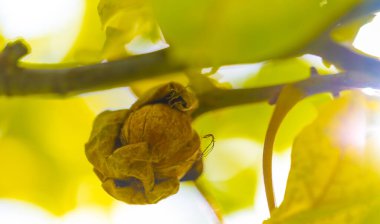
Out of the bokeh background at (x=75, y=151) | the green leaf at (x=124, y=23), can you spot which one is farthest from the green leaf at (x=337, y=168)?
the green leaf at (x=124, y=23)

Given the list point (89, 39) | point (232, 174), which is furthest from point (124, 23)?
point (232, 174)

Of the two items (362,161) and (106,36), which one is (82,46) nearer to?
(106,36)

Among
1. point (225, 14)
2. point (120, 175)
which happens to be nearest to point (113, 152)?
point (120, 175)

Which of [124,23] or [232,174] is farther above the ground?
[124,23]

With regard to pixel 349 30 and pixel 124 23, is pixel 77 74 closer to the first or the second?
pixel 124 23

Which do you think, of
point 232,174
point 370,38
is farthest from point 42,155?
point 370,38

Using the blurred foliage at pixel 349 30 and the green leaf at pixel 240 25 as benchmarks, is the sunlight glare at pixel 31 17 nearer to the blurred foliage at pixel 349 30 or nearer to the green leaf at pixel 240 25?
the green leaf at pixel 240 25
